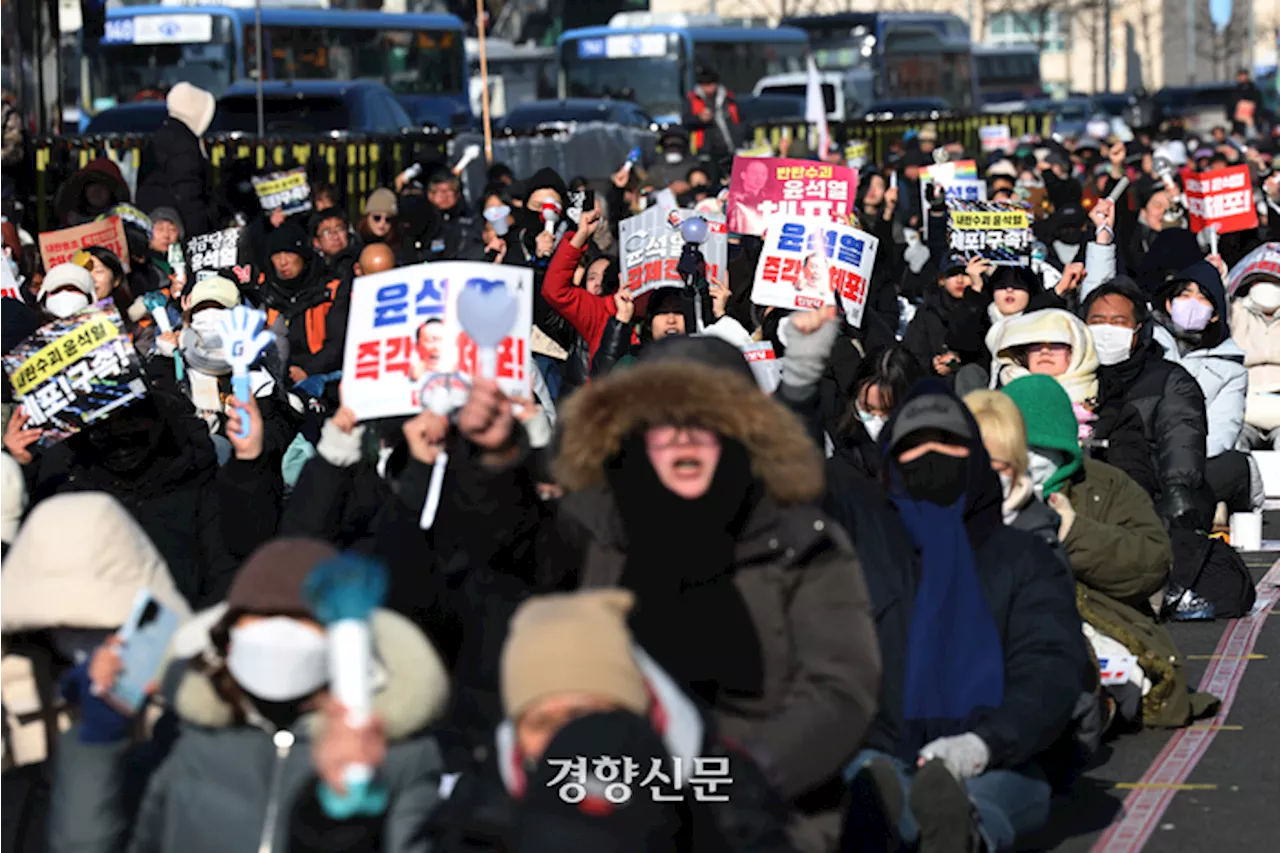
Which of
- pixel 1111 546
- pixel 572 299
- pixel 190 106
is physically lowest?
pixel 1111 546

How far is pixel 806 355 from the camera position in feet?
21.6

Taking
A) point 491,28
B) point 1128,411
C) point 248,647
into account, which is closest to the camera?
point 248,647

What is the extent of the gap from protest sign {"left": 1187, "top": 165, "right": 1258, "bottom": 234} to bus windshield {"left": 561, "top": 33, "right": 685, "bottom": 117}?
691 inches

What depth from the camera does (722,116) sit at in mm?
23047

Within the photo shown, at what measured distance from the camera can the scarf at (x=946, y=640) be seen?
597cm

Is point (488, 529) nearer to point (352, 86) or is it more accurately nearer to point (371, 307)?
point (371, 307)


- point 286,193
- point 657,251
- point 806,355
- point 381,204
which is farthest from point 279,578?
point 286,193

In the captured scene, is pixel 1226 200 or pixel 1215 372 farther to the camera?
pixel 1226 200

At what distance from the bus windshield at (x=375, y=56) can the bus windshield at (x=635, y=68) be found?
2401 mm

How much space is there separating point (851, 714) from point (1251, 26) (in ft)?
219

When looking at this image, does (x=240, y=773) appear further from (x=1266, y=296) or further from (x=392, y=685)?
(x=1266, y=296)

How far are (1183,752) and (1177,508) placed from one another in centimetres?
229

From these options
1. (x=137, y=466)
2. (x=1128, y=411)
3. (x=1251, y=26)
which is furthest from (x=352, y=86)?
(x=1251, y=26)

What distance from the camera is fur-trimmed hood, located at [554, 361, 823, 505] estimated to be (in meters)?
4.82
